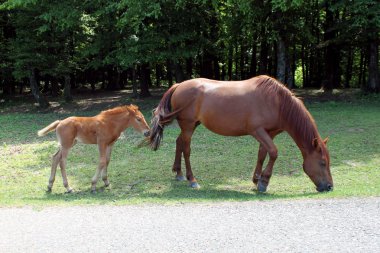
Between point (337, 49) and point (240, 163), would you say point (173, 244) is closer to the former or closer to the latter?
point (240, 163)

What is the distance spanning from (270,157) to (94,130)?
3.51 m

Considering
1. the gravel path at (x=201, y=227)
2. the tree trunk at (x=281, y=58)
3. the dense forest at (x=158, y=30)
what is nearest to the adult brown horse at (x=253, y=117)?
the gravel path at (x=201, y=227)

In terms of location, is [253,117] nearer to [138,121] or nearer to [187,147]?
[187,147]

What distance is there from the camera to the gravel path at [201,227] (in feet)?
16.2

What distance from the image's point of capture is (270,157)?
8.18 m

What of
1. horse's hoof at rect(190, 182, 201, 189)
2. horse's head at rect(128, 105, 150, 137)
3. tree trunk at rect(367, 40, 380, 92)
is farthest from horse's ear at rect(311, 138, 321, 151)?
tree trunk at rect(367, 40, 380, 92)

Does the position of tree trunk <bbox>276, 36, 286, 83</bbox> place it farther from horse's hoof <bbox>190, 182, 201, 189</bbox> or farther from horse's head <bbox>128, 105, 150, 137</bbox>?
horse's head <bbox>128, 105, 150, 137</bbox>

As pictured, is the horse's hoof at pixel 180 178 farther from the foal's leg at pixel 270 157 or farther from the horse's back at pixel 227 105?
the foal's leg at pixel 270 157

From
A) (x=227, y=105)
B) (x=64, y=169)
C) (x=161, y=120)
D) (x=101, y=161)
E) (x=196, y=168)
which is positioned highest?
(x=227, y=105)

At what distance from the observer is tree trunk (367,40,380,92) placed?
68.1 feet

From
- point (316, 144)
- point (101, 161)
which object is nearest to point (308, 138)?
point (316, 144)

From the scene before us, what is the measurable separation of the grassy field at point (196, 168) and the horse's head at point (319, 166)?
22 cm

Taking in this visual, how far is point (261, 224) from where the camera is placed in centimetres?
565

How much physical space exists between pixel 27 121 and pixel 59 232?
14290 mm
